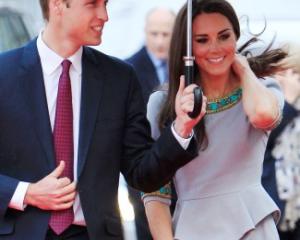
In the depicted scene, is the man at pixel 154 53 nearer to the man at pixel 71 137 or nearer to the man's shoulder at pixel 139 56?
the man's shoulder at pixel 139 56

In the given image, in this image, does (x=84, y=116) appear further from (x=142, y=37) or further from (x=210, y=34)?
(x=142, y=37)

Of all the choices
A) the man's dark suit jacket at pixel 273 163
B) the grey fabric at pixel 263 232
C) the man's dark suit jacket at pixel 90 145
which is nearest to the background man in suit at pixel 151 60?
the man's dark suit jacket at pixel 273 163

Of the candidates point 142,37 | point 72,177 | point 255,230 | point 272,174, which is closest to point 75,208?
point 72,177

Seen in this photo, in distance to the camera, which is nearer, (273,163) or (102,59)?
(102,59)

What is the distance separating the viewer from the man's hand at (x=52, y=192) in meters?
3.56

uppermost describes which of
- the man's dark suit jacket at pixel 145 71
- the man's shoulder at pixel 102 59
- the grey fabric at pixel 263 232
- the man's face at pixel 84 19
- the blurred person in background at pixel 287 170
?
the man's face at pixel 84 19

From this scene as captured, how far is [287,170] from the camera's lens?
5.71m

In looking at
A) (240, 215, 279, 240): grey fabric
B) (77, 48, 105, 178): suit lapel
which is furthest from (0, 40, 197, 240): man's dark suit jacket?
(240, 215, 279, 240): grey fabric

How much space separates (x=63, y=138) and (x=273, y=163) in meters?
2.33

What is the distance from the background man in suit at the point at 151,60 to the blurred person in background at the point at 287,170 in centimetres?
74

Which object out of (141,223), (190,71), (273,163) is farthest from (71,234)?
(273,163)

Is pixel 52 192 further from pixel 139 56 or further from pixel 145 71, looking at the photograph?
pixel 139 56

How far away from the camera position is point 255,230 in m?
4.05

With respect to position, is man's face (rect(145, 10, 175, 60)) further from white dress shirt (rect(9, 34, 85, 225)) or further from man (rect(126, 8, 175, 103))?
white dress shirt (rect(9, 34, 85, 225))
